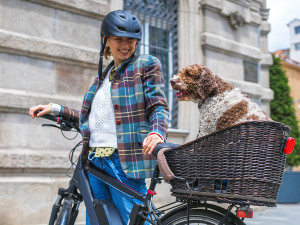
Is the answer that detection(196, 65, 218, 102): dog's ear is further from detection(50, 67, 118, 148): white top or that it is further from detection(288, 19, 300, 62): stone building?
detection(288, 19, 300, 62): stone building

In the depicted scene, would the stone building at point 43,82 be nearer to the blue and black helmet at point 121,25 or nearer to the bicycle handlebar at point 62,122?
the bicycle handlebar at point 62,122

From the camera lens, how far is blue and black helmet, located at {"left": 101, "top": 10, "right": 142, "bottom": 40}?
8.38 ft

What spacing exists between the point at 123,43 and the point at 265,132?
1.18 m

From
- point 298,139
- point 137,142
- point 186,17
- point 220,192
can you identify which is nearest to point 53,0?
point 186,17

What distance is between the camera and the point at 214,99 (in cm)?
287

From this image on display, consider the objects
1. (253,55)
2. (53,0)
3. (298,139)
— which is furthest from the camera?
(298,139)

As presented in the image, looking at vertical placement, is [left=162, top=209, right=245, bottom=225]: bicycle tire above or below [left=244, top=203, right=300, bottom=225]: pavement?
above

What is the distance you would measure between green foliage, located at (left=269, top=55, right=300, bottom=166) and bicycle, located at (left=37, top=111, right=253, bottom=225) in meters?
18.8

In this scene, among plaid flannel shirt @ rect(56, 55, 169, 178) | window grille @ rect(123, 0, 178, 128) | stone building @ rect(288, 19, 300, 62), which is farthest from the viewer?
stone building @ rect(288, 19, 300, 62)

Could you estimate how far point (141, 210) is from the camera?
2262 millimetres

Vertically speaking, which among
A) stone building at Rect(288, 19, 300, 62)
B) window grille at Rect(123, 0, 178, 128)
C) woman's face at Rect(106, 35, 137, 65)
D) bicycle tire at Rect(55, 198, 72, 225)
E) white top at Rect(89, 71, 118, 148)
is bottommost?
bicycle tire at Rect(55, 198, 72, 225)

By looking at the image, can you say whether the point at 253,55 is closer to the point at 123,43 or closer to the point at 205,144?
the point at 123,43

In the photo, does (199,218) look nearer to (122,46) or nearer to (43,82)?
(122,46)

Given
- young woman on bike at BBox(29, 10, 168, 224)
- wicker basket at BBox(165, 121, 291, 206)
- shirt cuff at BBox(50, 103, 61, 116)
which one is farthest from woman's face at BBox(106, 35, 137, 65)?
wicker basket at BBox(165, 121, 291, 206)
